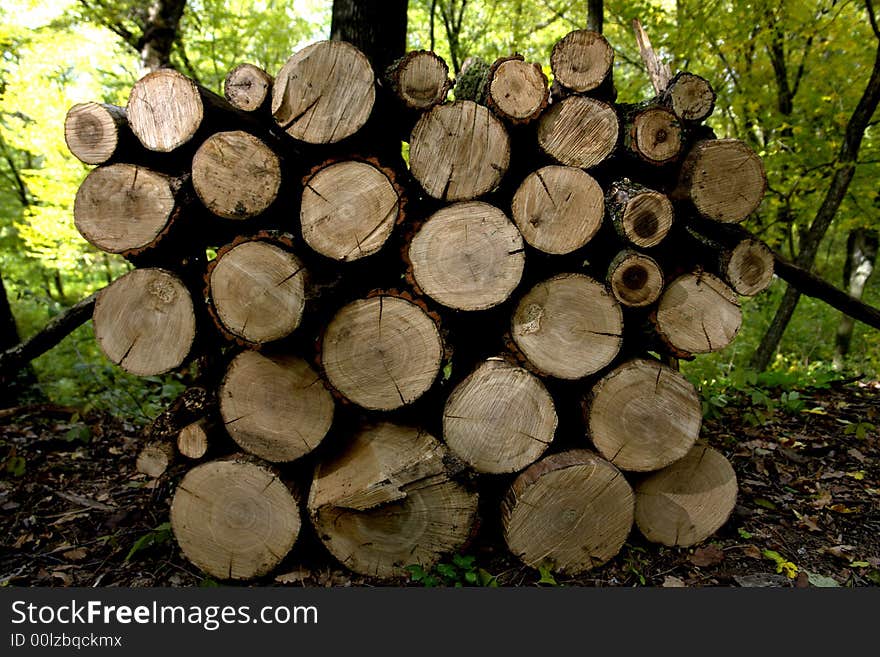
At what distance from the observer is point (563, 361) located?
243 centimetres

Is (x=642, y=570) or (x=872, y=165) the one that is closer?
(x=642, y=570)

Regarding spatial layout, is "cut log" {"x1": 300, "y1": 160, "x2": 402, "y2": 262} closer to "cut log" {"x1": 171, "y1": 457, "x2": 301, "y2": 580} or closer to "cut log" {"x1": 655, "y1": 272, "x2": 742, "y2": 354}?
"cut log" {"x1": 171, "y1": 457, "x2": 301, "y2": 580}

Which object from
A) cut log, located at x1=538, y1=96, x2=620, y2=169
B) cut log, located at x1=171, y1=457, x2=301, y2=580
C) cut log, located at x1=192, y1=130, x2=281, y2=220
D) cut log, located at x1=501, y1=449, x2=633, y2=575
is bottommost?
cut log, located at x1=171, y1=457, x2=301, y2=580

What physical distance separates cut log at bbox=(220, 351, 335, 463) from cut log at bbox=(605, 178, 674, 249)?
1.44 m

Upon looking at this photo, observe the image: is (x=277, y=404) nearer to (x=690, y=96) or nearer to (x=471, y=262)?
(x=471, y=262)

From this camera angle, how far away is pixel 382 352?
2367 mm

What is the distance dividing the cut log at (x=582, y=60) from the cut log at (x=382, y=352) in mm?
1168

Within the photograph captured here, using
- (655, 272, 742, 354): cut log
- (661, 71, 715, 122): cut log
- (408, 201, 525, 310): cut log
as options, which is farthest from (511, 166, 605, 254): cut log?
(661, 71, 715, 122): cut log

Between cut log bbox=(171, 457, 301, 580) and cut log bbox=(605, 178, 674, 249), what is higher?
cut log bbox=(605, 178, 674, 249)

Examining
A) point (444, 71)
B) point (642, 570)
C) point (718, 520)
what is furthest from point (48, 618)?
point (718, 520)

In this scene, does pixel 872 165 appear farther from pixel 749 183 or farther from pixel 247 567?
pixel 247 567

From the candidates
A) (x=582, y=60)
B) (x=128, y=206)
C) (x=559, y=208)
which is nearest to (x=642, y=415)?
(x=559, y=208)

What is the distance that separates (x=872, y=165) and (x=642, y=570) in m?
5.27

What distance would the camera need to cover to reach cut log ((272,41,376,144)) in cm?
223
